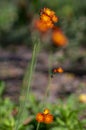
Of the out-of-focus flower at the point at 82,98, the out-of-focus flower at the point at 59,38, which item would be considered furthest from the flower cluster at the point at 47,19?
the out-of-focus flower at the point at 59,38

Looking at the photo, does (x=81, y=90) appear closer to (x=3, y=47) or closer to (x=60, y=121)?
(x=60, y=121)

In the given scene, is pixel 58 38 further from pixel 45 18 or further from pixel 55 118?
pixel 45 18

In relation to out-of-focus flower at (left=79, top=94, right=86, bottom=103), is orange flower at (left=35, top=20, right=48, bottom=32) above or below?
above

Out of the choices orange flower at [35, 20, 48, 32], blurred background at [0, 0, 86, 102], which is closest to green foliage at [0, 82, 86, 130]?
blurred background at [0, 0, 86, 102]

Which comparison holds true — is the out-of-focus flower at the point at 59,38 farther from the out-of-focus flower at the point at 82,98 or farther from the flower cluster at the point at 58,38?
the out-of-focus flower at the point at 82,98

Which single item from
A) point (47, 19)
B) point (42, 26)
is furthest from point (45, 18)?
point (42, 26)

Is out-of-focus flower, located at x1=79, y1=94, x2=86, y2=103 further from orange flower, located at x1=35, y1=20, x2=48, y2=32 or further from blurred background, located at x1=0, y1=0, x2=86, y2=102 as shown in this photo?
orange flower, located at x1=35, y1=20, x2=48, y2=32
